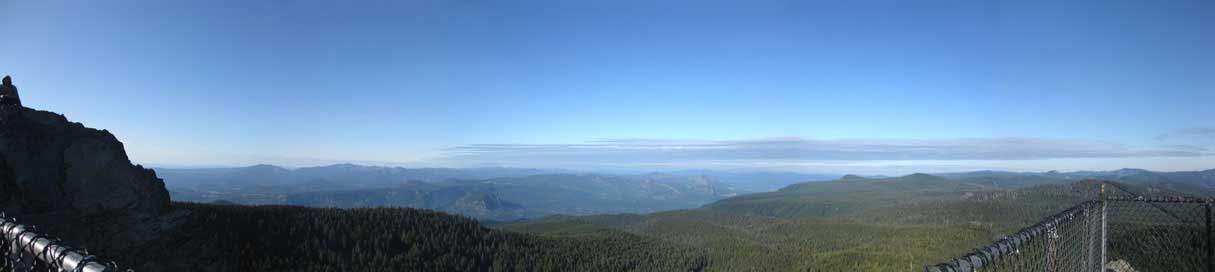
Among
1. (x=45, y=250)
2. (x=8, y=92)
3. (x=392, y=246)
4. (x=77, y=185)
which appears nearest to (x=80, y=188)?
(x=77, y=185)

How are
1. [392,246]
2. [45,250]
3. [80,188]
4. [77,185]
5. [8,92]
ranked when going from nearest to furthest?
1. [45,250]
2. [8,92]
3. [77,185]
4. [80,188]
5. [392,246]

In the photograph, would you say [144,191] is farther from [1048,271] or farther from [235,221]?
[235,221]

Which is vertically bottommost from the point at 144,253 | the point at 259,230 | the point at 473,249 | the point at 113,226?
the point at 473,249

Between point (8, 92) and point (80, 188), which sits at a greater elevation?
point (8, 92)

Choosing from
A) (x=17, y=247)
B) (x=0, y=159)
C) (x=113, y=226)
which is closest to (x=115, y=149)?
(x=113, y=226)

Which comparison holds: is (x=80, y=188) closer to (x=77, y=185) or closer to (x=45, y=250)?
(x=77, y=185)

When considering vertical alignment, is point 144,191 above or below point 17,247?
below
